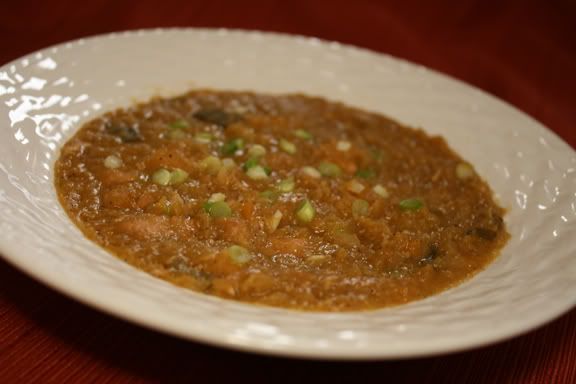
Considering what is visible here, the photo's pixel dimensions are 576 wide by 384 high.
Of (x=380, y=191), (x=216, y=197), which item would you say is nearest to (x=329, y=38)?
(x=380, y=191)

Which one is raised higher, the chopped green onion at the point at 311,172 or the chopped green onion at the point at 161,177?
the chopped green onion at the point at 311,172

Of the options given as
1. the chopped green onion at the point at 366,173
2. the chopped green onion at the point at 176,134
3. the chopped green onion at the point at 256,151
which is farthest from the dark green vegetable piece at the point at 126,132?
the chopped green onion at the point at 366,173

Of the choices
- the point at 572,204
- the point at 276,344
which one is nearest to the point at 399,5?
the point at 572,204

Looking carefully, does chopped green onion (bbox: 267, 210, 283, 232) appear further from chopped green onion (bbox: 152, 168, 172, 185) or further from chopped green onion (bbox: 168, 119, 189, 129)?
chopped green onion (bbox: 168, 119, 189, 129)

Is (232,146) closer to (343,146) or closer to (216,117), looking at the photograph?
(216,117)

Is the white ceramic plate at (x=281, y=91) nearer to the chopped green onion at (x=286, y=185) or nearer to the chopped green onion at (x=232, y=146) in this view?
the chopped green onion at (x=232, y=146)

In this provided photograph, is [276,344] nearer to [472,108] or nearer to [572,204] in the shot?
[572,204]
